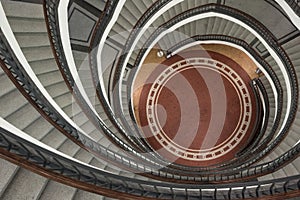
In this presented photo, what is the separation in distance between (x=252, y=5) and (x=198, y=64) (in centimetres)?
254

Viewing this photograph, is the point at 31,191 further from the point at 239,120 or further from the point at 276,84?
the point at 239,120

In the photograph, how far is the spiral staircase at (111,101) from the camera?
106 inches

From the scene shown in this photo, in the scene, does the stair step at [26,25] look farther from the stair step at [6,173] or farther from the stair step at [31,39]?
the stair step at [6,173]

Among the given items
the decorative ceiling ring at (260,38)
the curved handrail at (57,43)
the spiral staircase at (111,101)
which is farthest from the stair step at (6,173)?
the decorative ceiling ring at (260,38)

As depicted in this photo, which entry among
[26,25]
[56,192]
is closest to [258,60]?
[26,25]

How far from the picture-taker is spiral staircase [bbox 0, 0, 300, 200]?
2.69 meters

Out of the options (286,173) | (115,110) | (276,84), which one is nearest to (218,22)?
(276,84)

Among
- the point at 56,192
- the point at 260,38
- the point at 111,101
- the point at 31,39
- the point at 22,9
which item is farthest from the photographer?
the point at 111,101

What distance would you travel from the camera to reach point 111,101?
327 inches

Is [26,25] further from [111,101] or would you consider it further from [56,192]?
[111,101]

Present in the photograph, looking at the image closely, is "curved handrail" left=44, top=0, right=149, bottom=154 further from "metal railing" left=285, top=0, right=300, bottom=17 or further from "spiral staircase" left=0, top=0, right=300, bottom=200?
"metal railing" left=285, top=0, right=300, bottom=17

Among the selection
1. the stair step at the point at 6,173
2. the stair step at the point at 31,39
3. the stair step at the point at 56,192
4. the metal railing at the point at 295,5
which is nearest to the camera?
the stair step at the point at 6,173

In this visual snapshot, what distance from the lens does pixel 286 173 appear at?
5922mm

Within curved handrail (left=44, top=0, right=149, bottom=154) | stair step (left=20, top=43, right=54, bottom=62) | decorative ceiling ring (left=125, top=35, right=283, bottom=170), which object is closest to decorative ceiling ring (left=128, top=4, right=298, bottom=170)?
decorative ceiling ring (left=125, top=35, right=283, bottom=170)
